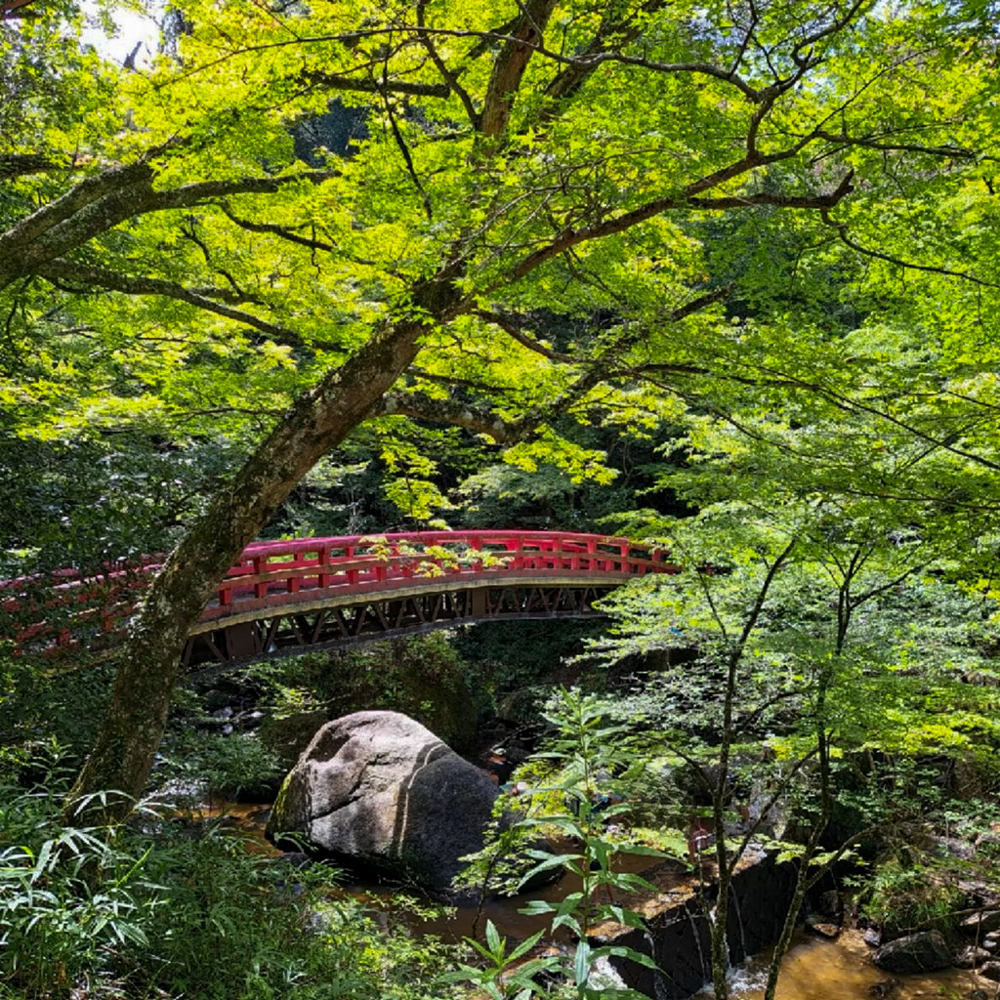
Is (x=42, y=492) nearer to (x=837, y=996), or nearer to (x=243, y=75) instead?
(x=243, y=75)

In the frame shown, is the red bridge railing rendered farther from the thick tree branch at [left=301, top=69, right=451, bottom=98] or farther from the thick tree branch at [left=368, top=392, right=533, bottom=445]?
the thick tree branch at [left=301, top=69, right=451, bottom=98]

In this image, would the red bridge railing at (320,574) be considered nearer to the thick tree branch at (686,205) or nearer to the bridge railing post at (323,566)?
the bridge railing post at (323,566)

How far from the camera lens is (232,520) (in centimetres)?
358

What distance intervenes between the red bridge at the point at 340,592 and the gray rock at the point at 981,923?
214 inches

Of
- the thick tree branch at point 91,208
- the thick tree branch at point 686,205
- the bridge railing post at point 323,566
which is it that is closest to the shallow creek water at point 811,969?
the bridge railing post at point 323,566

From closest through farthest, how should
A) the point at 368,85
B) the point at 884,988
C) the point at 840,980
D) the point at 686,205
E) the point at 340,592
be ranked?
1. the point at 686,205
2. the point at 368,85
3. the point at 884,988
4. the point at 840,980
5. the point at 340,592

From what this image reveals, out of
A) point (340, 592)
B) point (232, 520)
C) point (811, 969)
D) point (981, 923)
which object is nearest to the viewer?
point (232, 520)

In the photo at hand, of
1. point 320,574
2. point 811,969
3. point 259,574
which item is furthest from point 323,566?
point 811,969

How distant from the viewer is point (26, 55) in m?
5.24

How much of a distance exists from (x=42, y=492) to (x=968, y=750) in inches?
284

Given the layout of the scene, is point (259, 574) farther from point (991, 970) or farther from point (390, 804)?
point (991, 970)

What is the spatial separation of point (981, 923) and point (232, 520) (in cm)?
861

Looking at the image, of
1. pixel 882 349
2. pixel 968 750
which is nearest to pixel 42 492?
pixel 882 349

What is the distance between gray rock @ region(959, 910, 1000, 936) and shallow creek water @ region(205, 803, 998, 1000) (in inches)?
23.1
